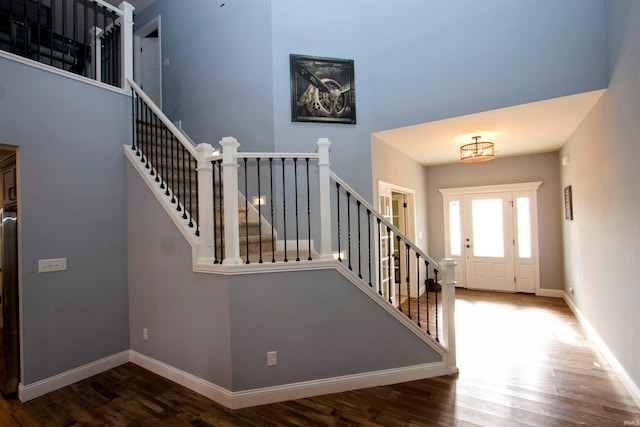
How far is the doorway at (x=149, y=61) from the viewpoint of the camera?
16.8ft

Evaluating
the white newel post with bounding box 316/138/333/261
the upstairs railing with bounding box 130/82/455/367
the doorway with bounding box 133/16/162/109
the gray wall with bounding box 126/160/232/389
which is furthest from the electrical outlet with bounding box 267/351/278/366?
the doorway with bounding box 133/16/162/109

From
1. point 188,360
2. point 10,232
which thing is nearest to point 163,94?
point 10,232

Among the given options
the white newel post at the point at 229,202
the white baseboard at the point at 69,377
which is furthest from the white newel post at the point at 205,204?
the white baseboard at the point at 69,377

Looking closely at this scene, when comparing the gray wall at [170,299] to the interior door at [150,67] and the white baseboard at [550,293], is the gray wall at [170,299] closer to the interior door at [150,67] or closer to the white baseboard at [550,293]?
the interior door at [150,67]

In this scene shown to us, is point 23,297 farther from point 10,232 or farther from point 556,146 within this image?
point 556,146

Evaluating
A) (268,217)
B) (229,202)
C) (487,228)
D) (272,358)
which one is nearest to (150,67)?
(268,217)

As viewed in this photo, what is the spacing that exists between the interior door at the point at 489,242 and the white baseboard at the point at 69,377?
5.98m

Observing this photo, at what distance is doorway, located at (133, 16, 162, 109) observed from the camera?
5129 millimetres

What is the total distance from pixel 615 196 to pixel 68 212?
199 inches

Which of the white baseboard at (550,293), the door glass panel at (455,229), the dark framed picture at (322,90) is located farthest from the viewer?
the door glass panel at (455,229)

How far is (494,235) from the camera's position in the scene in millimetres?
5934

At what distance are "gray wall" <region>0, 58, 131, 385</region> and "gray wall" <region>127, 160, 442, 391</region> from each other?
473mm

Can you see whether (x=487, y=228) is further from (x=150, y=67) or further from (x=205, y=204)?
(x=150, y=67)

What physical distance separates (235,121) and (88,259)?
2.25 m
